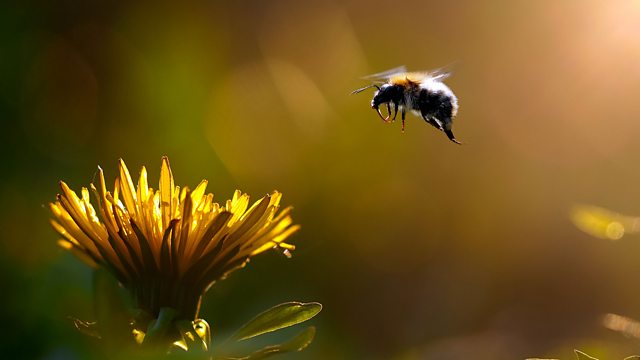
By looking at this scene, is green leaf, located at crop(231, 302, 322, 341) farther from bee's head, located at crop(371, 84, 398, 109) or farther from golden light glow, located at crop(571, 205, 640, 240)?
bee's head, located at crop(371, 84, 398, 109)

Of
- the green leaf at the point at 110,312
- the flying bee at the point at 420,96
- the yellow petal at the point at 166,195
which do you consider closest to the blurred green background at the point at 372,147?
the flying bee at the point at 420,96

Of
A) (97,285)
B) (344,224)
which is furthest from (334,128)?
(97,285)

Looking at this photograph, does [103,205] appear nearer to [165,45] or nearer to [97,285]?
[97,285]

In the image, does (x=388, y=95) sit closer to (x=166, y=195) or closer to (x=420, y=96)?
(x=420, y=96)

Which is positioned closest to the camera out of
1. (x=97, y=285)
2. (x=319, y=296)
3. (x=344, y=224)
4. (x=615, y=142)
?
(x=97, y=285)

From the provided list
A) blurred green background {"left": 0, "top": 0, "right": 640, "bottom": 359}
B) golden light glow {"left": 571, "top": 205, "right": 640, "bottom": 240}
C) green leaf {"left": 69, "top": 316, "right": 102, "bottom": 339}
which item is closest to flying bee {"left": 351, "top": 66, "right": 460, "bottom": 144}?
golden light glow {"left": 571, "top": 205, "right": 640, "bottom": 240}

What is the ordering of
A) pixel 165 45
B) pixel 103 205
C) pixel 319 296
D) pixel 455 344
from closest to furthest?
pixel 103 205 < pixel 455 344 < pixel 319 296 < pixel 165 45
